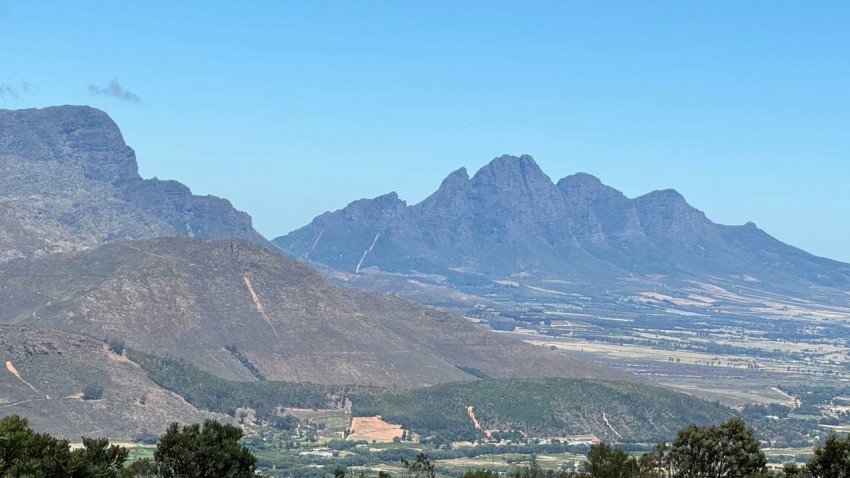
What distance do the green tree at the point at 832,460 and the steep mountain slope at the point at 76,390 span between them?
399 ft

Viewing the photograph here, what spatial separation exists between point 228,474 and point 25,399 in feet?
389

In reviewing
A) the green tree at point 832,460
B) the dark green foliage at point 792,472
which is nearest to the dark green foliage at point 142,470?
the dark green foliage at point 792,472

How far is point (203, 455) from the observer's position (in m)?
61.8

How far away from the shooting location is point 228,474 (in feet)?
201

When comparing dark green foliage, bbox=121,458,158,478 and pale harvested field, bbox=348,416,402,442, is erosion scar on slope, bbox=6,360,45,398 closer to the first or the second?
pale harvested field, bbox=348,416,402,442

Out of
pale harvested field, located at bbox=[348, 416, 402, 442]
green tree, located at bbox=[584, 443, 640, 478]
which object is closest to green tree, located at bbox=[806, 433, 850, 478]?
green tree, located at bbox=[584, 443, 640, 478]

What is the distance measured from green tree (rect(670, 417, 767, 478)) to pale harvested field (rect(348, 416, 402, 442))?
4801 inches

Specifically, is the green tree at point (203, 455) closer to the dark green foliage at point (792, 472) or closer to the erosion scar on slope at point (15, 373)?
the dark green foliage at point (792, 472)

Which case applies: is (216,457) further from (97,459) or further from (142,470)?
(142,470)

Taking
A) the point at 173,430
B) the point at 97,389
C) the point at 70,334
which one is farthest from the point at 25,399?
the point at 173,430

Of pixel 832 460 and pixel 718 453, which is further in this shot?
pixel 718 453

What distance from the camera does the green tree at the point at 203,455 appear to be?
61.7 metres

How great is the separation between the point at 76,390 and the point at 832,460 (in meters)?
141

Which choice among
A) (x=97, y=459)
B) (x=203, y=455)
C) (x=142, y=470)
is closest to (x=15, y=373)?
(x=142, y=470)
